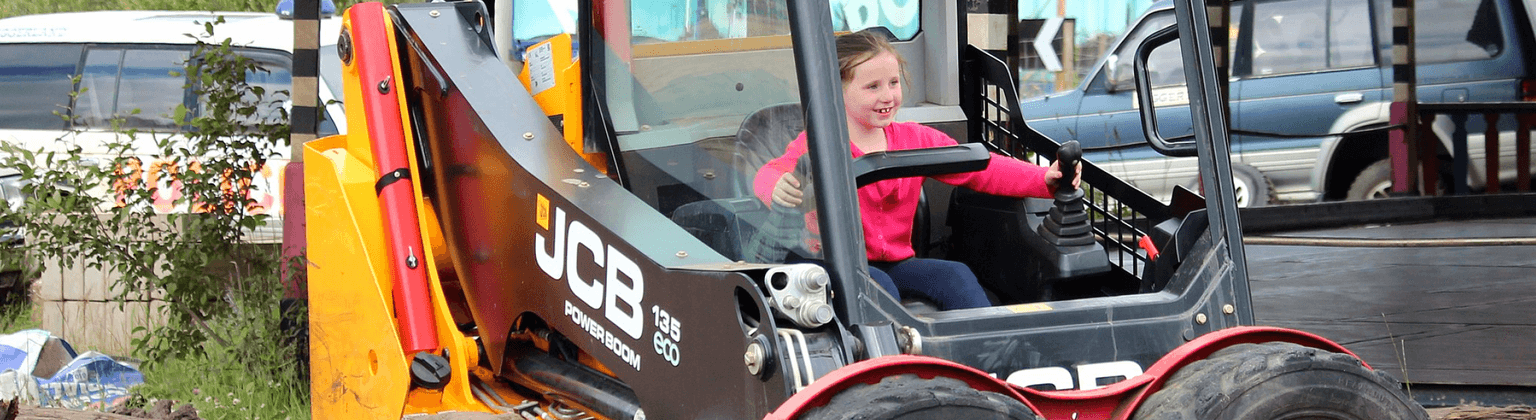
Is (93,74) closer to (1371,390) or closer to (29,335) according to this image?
(29,335)

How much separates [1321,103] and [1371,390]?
18.8ft

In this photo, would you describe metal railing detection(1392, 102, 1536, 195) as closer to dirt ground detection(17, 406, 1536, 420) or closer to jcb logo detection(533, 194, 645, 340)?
dirt ground detection(17, 406, 1536, 420)

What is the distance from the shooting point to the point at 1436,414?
15.9 ft

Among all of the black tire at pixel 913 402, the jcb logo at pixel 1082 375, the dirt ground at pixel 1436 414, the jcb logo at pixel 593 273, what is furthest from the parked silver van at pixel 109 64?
the black tire at pixel 913 402

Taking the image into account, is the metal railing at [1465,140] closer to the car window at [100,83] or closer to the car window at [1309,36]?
the car window at [1309,36]

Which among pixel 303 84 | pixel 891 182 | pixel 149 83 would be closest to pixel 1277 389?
pixel 891 182

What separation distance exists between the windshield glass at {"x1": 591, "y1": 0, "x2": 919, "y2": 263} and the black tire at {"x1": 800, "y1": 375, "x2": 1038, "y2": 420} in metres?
0.35

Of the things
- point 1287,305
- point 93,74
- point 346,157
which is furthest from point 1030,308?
point 93,74

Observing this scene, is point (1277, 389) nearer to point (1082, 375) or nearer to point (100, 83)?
point (1082, 375)

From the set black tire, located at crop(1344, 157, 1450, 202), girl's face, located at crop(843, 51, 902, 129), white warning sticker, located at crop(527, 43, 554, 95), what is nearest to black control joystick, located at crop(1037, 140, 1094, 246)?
girl's face, located at crop(843, 51, 902, 129)

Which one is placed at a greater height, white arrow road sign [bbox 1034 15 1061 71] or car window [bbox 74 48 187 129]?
car window [bbox 74 48 187 129]

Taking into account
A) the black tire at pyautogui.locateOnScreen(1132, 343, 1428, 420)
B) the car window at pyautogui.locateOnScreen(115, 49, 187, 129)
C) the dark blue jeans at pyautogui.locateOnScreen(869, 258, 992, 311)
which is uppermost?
the car window at pyautogui.locateOnScreen(115, 49, 187, 129)

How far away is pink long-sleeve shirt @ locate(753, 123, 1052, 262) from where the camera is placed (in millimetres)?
2857

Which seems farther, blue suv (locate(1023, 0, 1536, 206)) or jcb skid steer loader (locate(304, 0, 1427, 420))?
blue suv (locate(1023, 0, 1536, 206))
